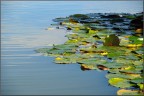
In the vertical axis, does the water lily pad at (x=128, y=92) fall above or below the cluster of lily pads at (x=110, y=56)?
below

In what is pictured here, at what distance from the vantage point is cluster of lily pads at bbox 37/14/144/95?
3371 millimetres

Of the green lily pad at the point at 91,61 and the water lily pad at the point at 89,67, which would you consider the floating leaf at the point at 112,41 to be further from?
the water lily pad at the point at 89,67

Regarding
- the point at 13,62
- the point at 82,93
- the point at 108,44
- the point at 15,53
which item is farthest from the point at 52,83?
the point at 108,44

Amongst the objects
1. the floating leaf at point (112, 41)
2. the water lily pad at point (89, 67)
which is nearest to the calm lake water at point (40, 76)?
the water lily pad at point (89, 67)

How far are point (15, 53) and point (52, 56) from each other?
21.5 inches

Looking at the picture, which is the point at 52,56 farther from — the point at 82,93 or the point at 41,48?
the point at 82,93

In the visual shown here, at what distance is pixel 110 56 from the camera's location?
439cm

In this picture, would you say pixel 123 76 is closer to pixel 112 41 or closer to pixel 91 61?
pixel 91 61

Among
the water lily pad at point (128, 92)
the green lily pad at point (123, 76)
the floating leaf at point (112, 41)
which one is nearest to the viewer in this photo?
the water lily pad at point (128, 92)

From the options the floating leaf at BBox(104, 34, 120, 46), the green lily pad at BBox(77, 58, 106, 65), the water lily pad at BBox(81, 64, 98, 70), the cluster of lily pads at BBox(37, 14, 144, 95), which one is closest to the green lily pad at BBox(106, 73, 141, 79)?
the cluster of lily pads at BBox(37, 14, 144, 95)

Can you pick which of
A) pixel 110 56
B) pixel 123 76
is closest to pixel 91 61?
pixel 110 56

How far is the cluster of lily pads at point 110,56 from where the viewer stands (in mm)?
3371

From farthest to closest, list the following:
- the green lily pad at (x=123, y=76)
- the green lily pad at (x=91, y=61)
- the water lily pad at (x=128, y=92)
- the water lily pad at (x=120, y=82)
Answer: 1. the green lily pad at (x=91, y=61)
2. the green lily pad at (x=123, y=76)
3. the water lily pad at (x=120, y=82)
4. the water lily pad at (x=128, y=92)

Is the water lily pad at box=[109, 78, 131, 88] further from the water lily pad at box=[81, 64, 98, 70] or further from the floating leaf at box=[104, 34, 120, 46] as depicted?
the floating leaf at box=[104, 34, 120, 46]
